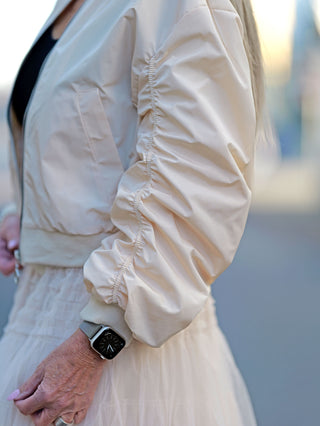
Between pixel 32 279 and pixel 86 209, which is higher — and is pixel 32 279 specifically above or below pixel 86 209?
below

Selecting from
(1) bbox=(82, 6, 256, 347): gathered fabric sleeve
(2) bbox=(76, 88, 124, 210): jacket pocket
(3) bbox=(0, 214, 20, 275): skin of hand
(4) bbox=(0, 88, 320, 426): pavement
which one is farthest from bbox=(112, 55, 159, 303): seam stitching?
(4) bbox=(0, 88, 320, 426): pavement

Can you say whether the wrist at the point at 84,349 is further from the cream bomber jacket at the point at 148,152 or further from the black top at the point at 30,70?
the black top at the point at 30,70

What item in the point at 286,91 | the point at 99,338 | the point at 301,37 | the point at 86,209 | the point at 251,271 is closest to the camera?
the point at 99,338

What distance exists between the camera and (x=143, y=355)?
3.80 feet

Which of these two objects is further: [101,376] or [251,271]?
[251,271]

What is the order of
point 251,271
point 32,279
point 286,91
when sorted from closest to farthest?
1. point 32,279
2. point 251,271
3. point 286,91

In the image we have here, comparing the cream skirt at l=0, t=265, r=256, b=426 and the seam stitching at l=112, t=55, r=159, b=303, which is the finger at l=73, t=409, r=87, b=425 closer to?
the cream skirt at l=0, t=265, r=256, b=426

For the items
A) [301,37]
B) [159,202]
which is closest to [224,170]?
[159,202]

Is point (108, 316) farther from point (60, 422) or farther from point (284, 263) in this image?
point (284, 263)

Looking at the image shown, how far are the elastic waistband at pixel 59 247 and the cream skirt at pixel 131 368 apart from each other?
0.02 meters

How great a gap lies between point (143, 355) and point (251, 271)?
4.57m

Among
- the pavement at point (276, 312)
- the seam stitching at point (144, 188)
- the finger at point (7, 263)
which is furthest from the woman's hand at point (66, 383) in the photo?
the pavement at point (276, 312)

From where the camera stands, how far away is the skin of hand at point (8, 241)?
5.07ft

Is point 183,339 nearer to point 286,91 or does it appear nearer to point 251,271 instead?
point 251,271
